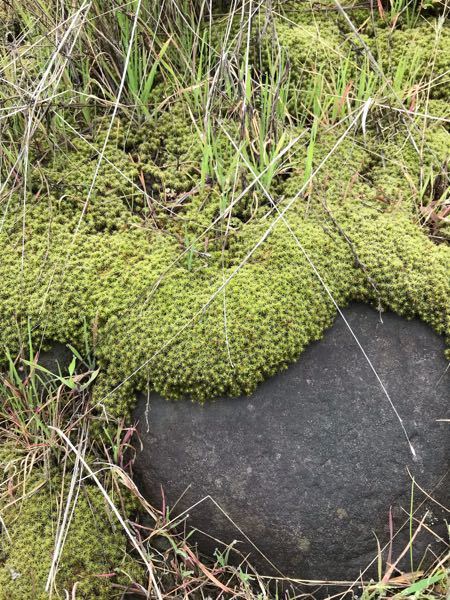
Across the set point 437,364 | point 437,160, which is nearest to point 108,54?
point 437,160

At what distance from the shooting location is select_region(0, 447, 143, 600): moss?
7.54 ft

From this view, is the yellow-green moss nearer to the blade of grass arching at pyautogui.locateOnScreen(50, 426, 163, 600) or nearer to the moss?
the blade of grass arching at pyautogui.locateOnScreen(50, 426, 163, 600)

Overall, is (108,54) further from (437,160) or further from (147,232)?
(437,160)

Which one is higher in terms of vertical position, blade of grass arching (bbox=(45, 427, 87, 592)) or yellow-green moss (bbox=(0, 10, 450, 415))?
yellow-green moss (bbox=(0, 10, 450, 415))

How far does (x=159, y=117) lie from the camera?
9.94 feet

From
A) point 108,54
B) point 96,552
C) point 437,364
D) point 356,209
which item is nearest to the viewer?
point 96,552

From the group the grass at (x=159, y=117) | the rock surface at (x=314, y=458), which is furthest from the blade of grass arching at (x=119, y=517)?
the rock surface at (x=314, y=458)

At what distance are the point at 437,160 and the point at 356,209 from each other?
0.43 metres

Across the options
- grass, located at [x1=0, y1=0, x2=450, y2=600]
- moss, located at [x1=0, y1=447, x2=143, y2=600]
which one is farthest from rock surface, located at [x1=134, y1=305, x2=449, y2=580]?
moss, located at [x1=0, y1=447, x2=143, y2=600]

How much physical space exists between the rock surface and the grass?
0.08 m

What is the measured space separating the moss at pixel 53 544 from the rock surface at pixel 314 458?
8.6 inches

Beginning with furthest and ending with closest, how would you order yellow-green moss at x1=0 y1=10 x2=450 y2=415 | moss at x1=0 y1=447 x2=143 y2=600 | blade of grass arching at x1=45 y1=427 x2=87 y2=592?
yellow-green moss at x1=0 y1=10 x2=450 y2=415
moss at x1=0 y1=447 x2=143 y2=600
blade of grass arching at x1=45 y1=427 x2=87 y2=592

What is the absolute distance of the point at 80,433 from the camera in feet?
8.28

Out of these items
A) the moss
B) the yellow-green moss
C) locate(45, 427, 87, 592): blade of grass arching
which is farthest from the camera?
the yellow-green moss
